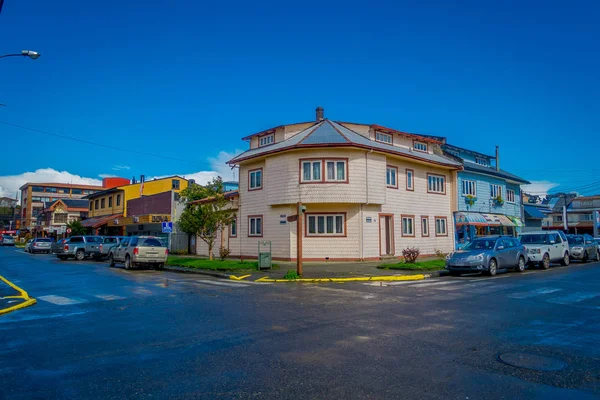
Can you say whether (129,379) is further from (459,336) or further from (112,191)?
(112,191)

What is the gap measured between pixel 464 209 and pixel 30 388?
103 ft

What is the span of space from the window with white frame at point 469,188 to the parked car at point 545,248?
9556 millimetres

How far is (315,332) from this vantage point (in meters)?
7.52

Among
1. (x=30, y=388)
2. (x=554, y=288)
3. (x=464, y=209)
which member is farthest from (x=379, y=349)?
(x=464, y=209)

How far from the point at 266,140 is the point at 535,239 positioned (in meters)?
17.7

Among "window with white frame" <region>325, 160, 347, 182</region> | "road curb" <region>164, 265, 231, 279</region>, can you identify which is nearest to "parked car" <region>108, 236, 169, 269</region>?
"road curb" <region>164, 265, 231, 279</region>

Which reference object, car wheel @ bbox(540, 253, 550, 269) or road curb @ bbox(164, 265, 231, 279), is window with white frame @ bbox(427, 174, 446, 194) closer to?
car wheel @ bbox(540, 253, 550, 269)

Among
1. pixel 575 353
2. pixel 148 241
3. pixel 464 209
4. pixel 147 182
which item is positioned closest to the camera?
pixel 575 353

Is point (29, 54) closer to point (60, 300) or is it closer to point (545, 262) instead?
point (60, 300)

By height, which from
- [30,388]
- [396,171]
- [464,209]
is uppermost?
[396,171]

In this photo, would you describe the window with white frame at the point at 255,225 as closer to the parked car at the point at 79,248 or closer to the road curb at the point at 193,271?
A: the road curb at the point at 193,271

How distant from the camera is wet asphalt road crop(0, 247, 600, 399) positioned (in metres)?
4.81

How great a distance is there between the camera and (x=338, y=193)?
941 inches

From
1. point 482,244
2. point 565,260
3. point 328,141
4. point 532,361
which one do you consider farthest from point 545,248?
point 532,361
